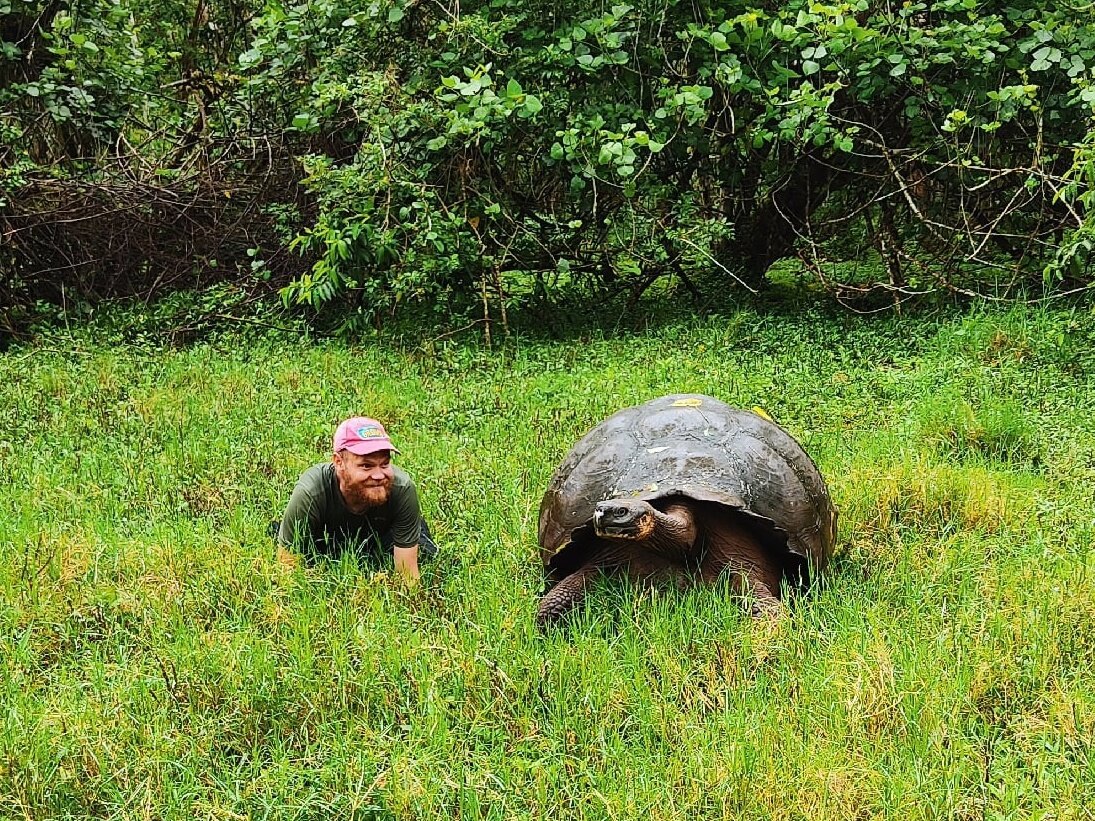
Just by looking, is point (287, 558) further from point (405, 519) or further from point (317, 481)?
point (405, 519)

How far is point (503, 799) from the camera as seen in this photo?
7.70 feet

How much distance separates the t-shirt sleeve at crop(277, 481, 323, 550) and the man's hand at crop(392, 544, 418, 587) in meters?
0.30

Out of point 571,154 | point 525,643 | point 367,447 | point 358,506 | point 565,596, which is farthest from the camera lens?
point 571,154

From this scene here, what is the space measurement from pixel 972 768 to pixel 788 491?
1.12 meters

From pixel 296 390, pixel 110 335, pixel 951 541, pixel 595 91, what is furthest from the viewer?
pixel 110 335

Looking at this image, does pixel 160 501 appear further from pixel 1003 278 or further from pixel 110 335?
pixel 1003 278

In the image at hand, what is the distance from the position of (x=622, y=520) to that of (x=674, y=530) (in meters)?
0.24

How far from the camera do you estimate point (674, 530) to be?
10.0ft

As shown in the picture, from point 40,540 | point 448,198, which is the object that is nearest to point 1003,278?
point 448,198

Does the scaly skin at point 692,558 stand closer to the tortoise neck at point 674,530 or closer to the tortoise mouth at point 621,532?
the tortoise neck at point 674,530

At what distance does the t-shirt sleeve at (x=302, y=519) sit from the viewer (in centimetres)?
356

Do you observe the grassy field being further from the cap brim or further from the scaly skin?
the cap brim

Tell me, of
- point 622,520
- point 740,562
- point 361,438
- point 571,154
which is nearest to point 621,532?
point 622,520

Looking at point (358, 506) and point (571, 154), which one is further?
point (571, 154)
